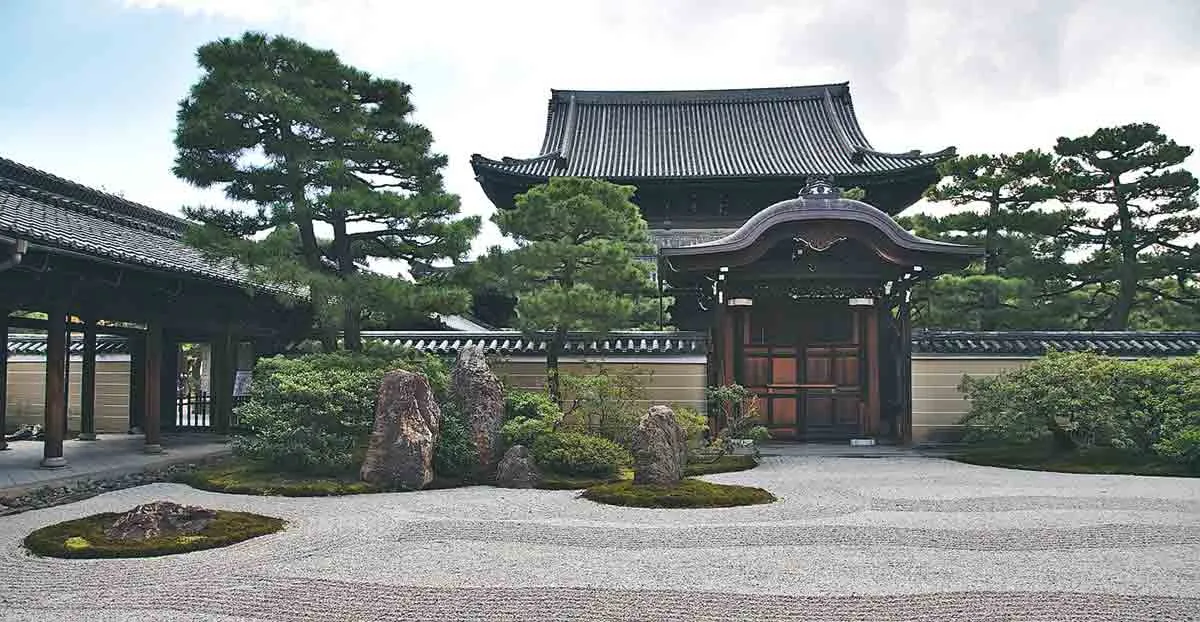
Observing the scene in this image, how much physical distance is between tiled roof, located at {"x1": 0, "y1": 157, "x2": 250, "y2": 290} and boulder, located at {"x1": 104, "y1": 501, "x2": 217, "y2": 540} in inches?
142

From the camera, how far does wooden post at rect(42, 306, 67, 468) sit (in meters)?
10.7

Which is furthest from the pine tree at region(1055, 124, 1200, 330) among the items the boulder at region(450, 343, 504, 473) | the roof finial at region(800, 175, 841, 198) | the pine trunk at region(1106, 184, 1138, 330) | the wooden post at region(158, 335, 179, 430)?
the wooden post at region(158, 335, 179, 430)

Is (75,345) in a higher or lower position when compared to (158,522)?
higher

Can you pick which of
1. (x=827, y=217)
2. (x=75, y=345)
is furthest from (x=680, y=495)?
(x=75, y=345)

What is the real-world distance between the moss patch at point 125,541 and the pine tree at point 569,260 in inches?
218

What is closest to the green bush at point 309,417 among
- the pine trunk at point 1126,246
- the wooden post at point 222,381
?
the wooden post at point 222,381

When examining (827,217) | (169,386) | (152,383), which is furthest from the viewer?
(169,386)

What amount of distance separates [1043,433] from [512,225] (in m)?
8.35

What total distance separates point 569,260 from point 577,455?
3.46m

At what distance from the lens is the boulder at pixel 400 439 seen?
9.69 meters

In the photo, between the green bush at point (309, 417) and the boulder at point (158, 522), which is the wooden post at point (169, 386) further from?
the boulder at point (158, 522)

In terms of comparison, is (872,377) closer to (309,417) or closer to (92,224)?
(309,417)

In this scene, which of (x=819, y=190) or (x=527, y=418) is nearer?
(x=527, y=418)

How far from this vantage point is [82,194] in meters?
14.3
